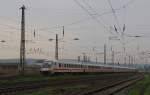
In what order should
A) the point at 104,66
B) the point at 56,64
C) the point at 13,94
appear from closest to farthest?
the point at 13,94, the point at 56,64, the point at 104,66

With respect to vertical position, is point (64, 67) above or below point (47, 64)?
below

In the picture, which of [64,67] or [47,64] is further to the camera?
[64,67]

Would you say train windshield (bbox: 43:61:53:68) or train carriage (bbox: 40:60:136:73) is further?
train windshield (bbox: 43:61:53:68)

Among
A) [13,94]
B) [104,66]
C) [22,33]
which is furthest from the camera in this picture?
[104,66]

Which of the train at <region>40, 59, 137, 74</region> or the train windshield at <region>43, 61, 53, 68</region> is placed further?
the train windshield at <region>43, 61, 53, 68</region>

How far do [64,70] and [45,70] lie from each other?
359 centimetres

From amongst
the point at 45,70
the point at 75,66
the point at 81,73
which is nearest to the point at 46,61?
the point at 45,70

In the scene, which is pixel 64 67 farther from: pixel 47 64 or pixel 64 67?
pixel 47 64

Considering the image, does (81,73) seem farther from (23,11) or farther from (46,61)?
(23,11)

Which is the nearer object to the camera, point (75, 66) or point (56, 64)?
point (56, 64)

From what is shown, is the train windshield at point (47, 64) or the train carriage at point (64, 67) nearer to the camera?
the train carriage at point (64, 67)

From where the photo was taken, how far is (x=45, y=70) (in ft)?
235

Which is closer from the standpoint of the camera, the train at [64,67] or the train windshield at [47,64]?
the train at [64,67]

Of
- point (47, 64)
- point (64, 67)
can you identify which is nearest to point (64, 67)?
point (64, 67)
